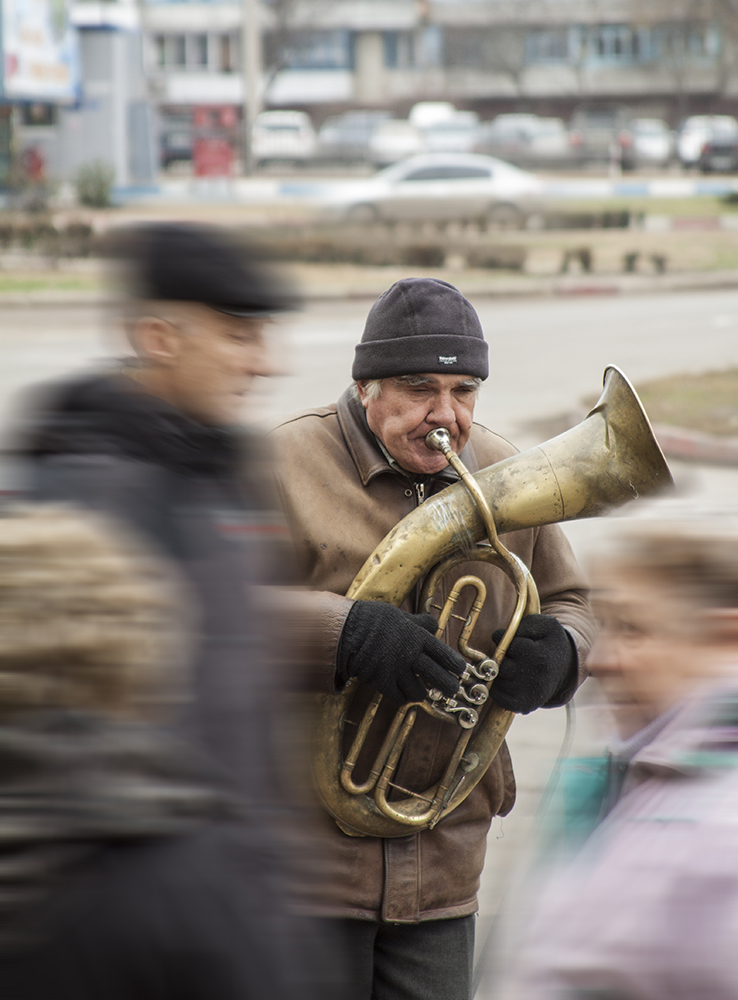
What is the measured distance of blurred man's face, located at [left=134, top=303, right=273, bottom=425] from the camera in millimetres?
1472

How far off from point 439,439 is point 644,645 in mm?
782

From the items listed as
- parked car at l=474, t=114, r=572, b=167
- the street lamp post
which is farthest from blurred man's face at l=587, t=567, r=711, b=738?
parked car at l=474, t=114, r=572, b=167

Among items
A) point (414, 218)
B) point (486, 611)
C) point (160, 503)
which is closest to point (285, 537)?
point (486, 611)

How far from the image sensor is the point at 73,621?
1066 millimetres

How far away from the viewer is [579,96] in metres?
56.2

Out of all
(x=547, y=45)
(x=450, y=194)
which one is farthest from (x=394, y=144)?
(x=547, y=45)

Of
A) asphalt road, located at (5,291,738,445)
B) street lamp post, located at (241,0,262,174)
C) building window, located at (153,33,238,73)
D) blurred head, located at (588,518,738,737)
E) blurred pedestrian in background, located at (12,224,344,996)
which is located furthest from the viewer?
building window, located at (153,33,238,73)

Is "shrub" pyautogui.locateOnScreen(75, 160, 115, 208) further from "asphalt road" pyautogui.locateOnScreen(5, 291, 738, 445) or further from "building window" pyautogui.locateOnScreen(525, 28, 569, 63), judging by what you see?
"building window" pyautogui.locateOnScreen(525, 28, 569, 63)

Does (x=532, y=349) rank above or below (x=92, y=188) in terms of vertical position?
below

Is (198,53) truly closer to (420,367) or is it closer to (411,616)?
(420,367)

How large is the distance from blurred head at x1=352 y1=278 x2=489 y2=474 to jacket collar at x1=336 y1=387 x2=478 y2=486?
0.07ft

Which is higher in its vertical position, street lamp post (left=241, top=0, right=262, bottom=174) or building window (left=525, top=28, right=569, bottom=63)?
building window (left=525, top=28, right=569, bottom=63)

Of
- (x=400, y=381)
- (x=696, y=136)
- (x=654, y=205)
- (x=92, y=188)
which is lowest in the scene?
(x=400, y=381)

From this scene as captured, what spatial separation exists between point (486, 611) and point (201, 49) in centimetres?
6057
